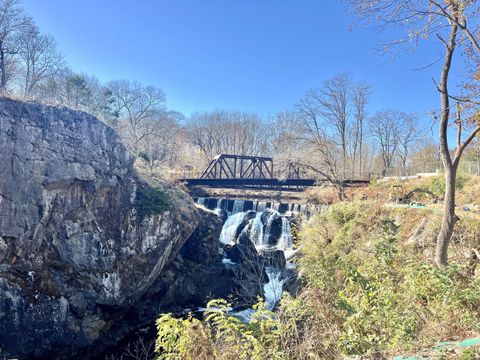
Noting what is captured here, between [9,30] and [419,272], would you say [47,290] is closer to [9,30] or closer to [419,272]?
[419,272]

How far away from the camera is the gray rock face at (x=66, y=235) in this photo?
31.0ft

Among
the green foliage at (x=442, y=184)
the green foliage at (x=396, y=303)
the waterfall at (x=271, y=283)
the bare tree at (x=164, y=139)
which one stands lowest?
the waterfall at (x=271, y=283)

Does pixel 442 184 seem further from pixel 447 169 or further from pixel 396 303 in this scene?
pixel 396 303

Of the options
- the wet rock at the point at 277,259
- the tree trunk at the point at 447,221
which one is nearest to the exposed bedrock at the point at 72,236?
the wet rock at the point at 277,259

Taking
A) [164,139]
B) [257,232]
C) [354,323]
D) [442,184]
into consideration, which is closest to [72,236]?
[354,323]

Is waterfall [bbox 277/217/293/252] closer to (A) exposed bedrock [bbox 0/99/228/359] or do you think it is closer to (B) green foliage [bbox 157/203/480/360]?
(A) exposed bedrock [bbox 0/99/228/359]

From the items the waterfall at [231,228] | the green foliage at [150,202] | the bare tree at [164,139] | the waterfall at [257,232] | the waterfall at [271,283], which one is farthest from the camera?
the bare tree at [164,139]

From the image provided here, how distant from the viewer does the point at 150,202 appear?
13.3 meters

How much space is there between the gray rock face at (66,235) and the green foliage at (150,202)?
200 mm

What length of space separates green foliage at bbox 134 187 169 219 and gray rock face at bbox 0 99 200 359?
20 cm

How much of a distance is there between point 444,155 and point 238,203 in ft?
61.5

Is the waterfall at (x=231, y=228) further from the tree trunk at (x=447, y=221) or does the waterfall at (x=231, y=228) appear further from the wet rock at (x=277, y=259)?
the tree trunk at (x=447, y=221)

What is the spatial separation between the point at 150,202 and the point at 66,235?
11.3 feet

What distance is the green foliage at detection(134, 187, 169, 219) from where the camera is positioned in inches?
505
